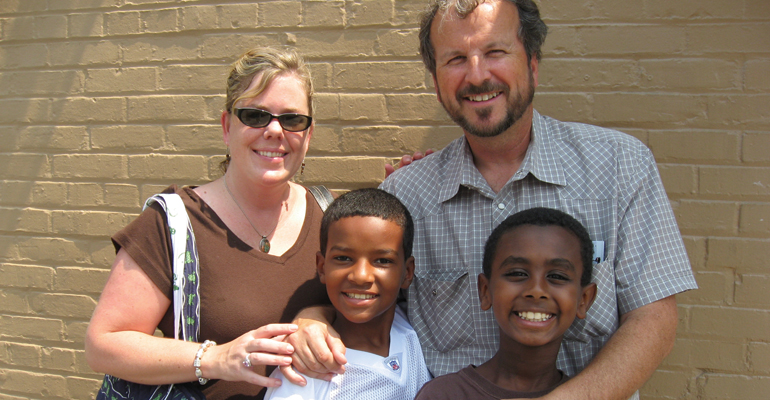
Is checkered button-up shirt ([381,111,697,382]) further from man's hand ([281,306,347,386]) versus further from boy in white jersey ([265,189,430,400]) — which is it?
man's hand ([281,306,347,386])

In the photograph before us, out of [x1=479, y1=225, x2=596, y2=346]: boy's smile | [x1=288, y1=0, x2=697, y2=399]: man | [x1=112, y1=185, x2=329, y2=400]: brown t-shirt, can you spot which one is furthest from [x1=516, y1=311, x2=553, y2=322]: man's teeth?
[x1=112, y1=185, x2=329, y2=400]: brown t-shirt

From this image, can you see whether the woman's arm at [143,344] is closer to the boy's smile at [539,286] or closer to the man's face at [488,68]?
the boy's smile at [539,286]

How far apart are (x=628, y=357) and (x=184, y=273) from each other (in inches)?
64.6

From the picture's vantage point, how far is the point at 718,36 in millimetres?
2604

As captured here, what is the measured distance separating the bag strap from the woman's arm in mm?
780

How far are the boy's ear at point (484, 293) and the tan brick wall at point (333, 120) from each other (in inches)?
43.2

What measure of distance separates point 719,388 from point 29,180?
4.03m

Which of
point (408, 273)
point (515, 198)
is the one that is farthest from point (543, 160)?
point (408, 273)

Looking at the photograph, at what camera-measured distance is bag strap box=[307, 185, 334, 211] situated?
2.58 m

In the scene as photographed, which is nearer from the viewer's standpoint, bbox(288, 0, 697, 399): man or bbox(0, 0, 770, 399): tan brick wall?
bbox(288, 0, 697, 399): man

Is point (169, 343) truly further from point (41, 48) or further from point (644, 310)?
point (41, 48)

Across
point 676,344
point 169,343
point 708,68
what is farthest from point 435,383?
point 708,68

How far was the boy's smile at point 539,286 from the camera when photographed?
6.00 feet

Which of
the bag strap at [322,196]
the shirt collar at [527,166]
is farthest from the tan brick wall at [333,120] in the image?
the shirt collar at [527,166]
